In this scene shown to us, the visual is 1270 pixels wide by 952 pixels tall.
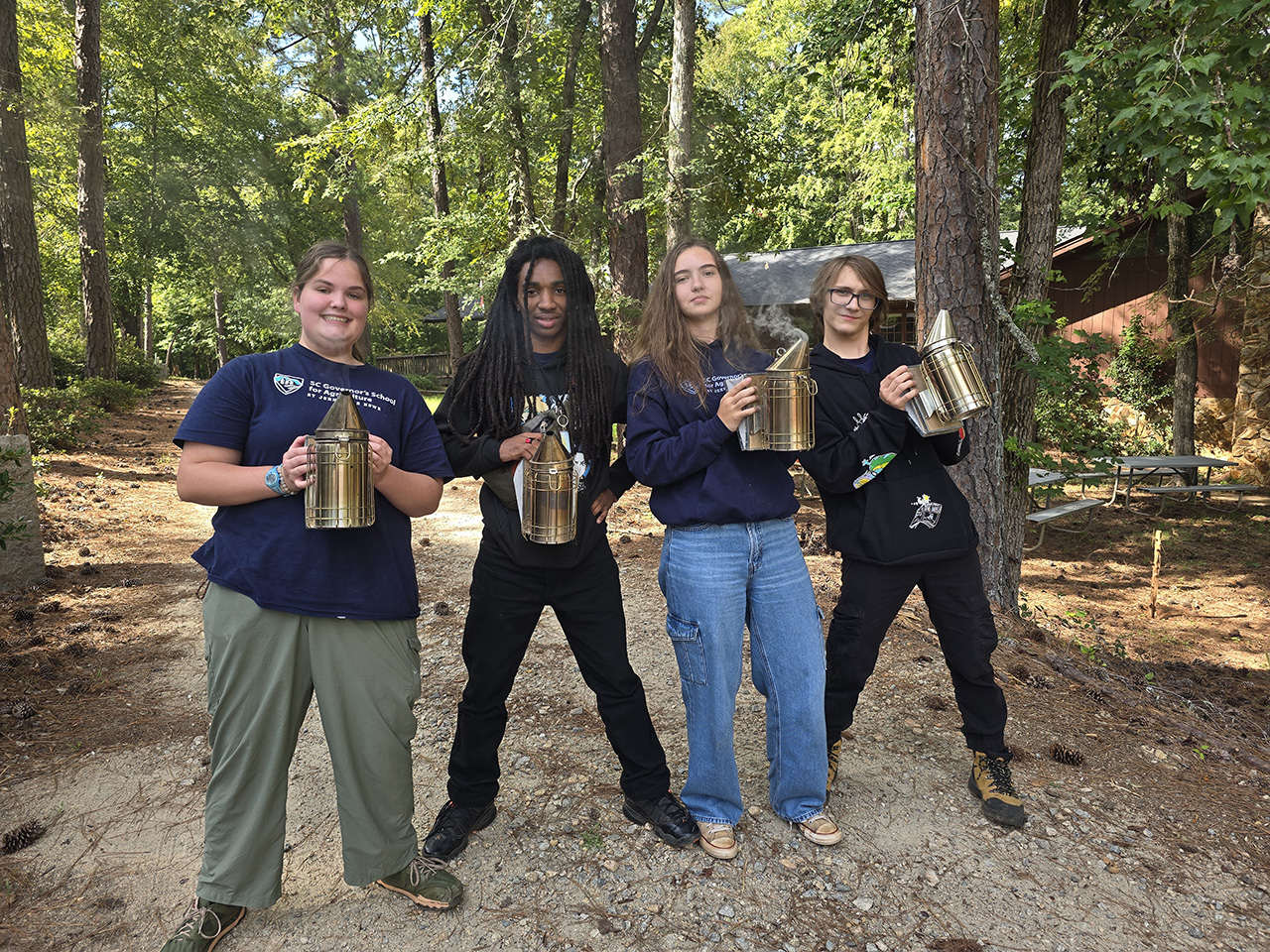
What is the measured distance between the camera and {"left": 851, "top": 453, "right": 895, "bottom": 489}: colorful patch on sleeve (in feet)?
10.1

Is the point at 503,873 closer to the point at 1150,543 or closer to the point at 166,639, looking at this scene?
the point at 166,639

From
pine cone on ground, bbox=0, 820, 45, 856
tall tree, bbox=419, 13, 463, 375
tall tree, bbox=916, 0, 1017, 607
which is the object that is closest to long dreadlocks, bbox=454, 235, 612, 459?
pine cone on ground, bbox=0, 820, 45, 856

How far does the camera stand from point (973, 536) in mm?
3234

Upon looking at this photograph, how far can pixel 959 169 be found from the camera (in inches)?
190

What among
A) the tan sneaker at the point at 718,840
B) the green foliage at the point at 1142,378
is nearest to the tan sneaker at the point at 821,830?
the tan sneaker at the point at 718,840

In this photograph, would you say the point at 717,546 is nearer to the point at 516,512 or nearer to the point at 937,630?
the point at 516,512

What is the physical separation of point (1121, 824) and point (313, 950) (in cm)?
319

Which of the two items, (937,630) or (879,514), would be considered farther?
(937,630)

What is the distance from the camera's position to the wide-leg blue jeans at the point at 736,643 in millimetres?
2963

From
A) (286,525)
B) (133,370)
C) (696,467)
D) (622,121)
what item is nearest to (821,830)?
(696,467)

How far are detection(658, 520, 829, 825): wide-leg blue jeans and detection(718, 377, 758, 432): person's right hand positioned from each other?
0.46 metres

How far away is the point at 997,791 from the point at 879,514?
134 cm

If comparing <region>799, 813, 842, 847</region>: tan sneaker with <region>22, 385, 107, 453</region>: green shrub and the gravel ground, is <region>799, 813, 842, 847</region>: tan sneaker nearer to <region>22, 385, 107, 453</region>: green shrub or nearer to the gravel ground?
the gravel ground

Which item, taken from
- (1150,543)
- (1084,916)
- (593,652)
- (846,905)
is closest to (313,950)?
(593,652)
